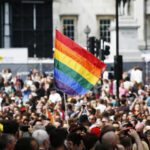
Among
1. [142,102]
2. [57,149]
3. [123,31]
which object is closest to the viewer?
[57,149]

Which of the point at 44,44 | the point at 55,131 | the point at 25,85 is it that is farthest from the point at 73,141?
the point at 44,44

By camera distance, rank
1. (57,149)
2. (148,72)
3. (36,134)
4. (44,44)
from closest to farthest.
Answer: (57,149), (36,134), (148,72), (44,44)

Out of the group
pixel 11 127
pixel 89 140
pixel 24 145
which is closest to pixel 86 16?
pixel 11 127

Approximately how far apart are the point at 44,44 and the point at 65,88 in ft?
152

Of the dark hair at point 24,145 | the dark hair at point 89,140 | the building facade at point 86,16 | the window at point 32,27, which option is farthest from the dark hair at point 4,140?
the building facade at point 86,16

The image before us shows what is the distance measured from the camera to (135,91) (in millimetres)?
41312

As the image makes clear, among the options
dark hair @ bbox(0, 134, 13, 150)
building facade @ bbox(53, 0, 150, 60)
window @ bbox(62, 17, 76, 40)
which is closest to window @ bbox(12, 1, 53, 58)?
building facade @ bbox(53, 0, 150, 60)

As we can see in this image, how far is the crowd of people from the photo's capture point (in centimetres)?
1564

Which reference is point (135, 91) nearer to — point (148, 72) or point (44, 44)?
point (148, 72)

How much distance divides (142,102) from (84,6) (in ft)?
129

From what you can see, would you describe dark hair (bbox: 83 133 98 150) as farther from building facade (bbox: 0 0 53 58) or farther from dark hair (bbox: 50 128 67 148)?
building facade (bbox: 0 0 53 58)

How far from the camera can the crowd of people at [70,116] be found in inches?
616

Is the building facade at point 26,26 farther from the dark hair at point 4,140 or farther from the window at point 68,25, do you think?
the dark hair at point 4,140

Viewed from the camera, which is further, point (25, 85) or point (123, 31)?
point (123, 31)
